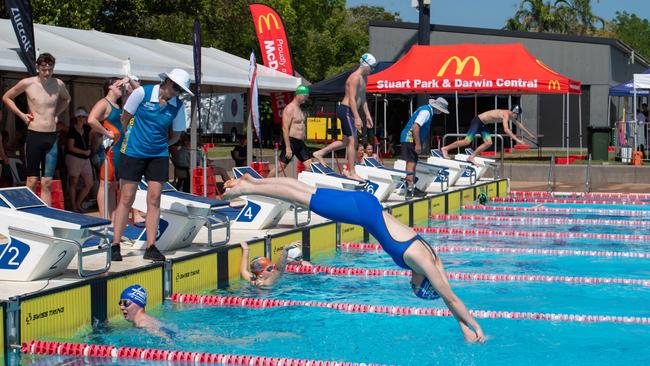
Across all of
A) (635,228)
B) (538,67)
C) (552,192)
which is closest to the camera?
(635,228)

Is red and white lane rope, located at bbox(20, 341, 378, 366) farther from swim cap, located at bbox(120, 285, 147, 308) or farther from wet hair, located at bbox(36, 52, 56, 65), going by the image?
wet hair, located at bbox(36, 52, 56, 65)

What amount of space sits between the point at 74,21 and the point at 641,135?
1717 centimetres

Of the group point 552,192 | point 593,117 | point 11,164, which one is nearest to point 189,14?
point 593,117

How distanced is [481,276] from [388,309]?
2.10 meters

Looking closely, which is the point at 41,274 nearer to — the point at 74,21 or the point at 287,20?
the point at 74,21

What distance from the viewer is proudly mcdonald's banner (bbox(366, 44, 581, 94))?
72.9 feet

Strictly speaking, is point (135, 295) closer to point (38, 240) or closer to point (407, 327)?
point (38, 240)

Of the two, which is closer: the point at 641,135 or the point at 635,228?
the point at 635,228

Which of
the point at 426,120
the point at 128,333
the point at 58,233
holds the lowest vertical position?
the point at 128,333

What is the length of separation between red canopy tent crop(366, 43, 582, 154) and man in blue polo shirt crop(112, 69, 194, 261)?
50.9 feet

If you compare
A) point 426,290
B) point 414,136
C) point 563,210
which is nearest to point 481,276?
point 426,290

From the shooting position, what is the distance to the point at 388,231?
5.89 metres

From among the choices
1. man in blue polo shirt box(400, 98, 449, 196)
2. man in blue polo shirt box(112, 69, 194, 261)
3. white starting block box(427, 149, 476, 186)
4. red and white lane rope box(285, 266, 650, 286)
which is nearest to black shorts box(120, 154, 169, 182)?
man in blue polo shirt box(112, 69, 194, 261)

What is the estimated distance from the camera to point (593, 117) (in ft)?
125
